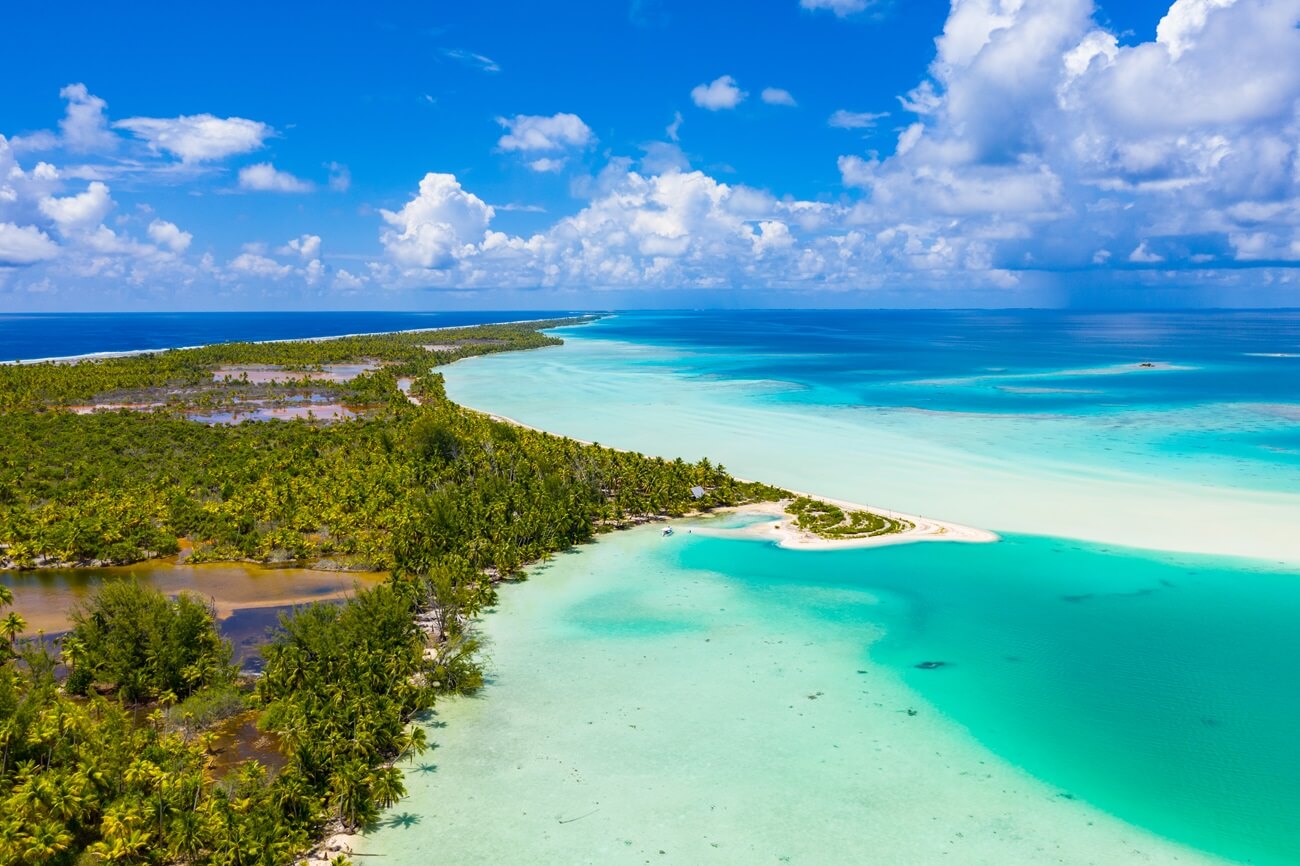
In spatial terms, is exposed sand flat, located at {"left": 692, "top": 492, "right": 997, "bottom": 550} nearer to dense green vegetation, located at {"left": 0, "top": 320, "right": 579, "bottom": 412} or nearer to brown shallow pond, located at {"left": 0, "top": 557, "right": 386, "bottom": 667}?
brown shallow pond, located at {"left": 0, "top": 557, "right": 386, "bottom": 667}

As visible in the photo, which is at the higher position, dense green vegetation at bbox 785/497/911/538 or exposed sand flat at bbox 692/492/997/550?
dense green vegetation at bbox 785/497/911/538

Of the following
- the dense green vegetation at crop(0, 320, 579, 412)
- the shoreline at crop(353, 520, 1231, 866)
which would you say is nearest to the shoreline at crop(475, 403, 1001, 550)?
the shoreline at crop(353, 520, 1231, 866)

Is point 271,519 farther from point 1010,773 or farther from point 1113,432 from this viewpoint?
point 1113,432

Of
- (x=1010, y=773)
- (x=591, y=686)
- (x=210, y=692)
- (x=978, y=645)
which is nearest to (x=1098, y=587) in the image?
(x=978, y=645)

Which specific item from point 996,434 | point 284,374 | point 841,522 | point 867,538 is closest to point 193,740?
point 867,538

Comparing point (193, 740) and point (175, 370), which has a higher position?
point (175, 370)

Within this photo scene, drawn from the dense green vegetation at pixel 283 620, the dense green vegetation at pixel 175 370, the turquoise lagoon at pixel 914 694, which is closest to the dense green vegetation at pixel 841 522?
the turquoise lagoon at pixel 914 694

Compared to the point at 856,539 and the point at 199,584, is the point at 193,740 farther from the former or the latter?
the point at 856,539
